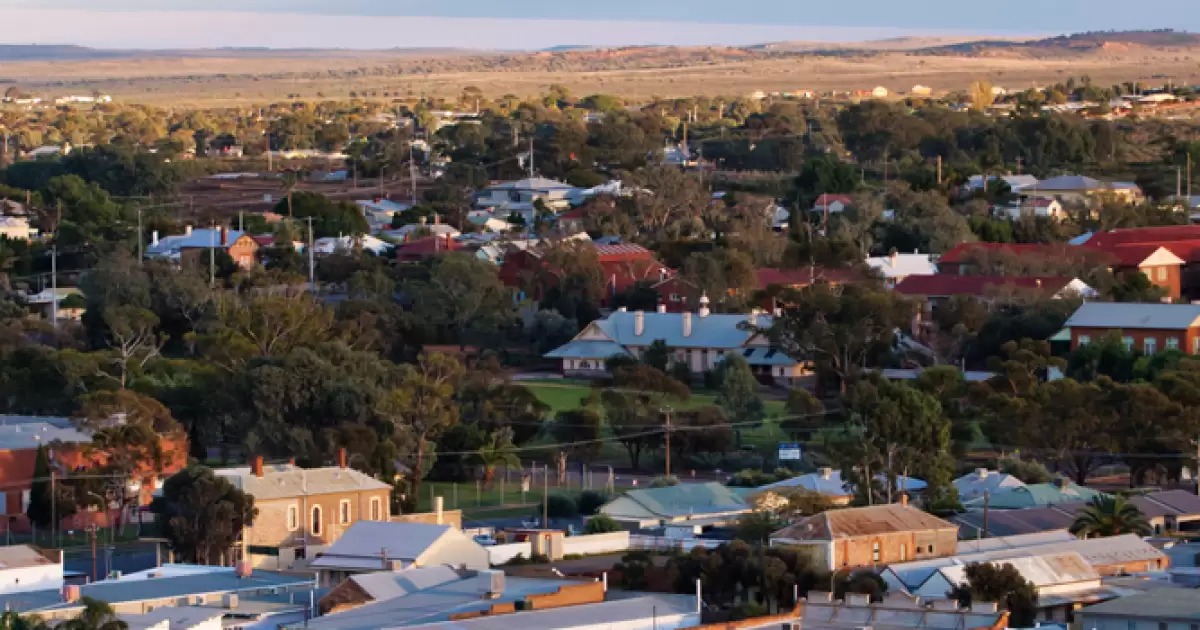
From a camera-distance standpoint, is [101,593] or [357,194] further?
[357,194]

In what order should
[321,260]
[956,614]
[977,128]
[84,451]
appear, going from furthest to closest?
[977,128] → [321,260] → [84,451] → [956,614]

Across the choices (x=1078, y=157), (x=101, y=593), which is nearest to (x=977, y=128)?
(x=1078, y=157)

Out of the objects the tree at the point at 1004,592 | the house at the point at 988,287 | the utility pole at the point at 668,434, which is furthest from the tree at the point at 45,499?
the house at the point at 988,287

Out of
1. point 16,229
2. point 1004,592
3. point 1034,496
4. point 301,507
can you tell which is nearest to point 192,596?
point 301,507

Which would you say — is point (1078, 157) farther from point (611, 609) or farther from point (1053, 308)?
point (611, 609)

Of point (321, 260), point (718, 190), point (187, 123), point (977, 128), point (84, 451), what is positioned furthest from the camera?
point (187, 123)
